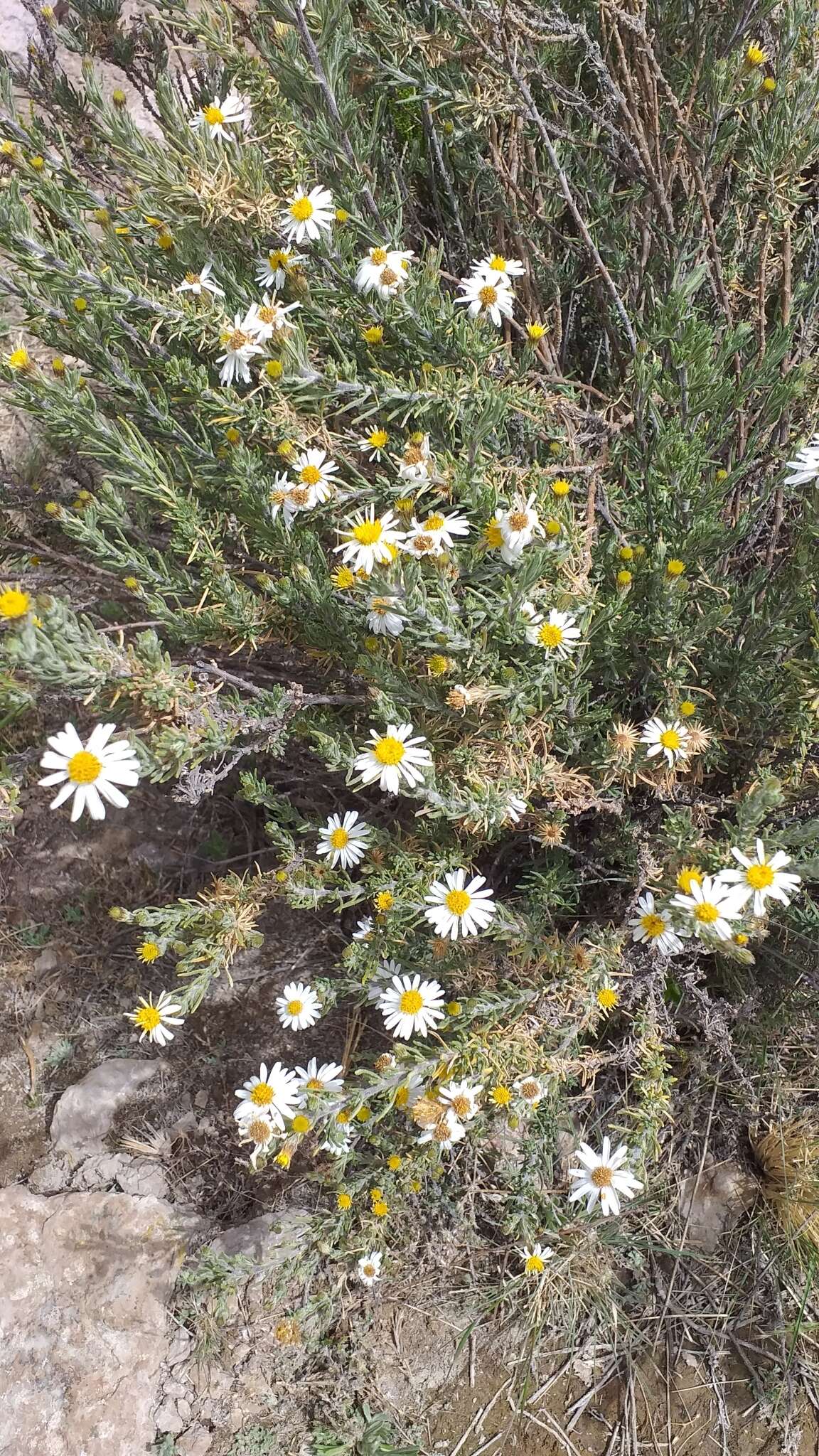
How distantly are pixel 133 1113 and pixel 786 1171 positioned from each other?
7.90 feet

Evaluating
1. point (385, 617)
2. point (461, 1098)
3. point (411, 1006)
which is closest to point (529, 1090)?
point (461, 1098)

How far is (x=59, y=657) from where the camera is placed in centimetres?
178

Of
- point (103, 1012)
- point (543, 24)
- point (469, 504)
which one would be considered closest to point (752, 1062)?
point (469, 504)

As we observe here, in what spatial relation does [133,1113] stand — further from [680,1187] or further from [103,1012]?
[680,1187]

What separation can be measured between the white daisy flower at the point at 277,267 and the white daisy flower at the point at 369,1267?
303 cm

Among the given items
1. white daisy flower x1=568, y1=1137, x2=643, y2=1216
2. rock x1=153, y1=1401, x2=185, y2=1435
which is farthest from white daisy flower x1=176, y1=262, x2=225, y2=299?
rock x1=153, y1=1401, x2=185, y2=1435

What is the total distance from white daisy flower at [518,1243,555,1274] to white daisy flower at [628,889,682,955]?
1114 mm

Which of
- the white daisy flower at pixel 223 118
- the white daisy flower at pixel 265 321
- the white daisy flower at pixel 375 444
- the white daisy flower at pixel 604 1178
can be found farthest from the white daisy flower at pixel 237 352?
the white daisy flower at pixel 604 1178

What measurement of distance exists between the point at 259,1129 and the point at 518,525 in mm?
1879

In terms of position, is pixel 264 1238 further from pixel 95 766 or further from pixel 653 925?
pixel 95 766

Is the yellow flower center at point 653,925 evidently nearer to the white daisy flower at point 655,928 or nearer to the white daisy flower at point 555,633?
the white daisy flower at point 655,928

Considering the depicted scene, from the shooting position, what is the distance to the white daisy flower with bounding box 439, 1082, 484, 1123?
244cm

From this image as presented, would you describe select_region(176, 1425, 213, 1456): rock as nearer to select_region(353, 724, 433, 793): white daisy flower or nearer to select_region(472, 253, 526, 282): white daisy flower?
select_region(353, 724, 433, 793): white daisy flower

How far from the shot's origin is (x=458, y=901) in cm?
249
